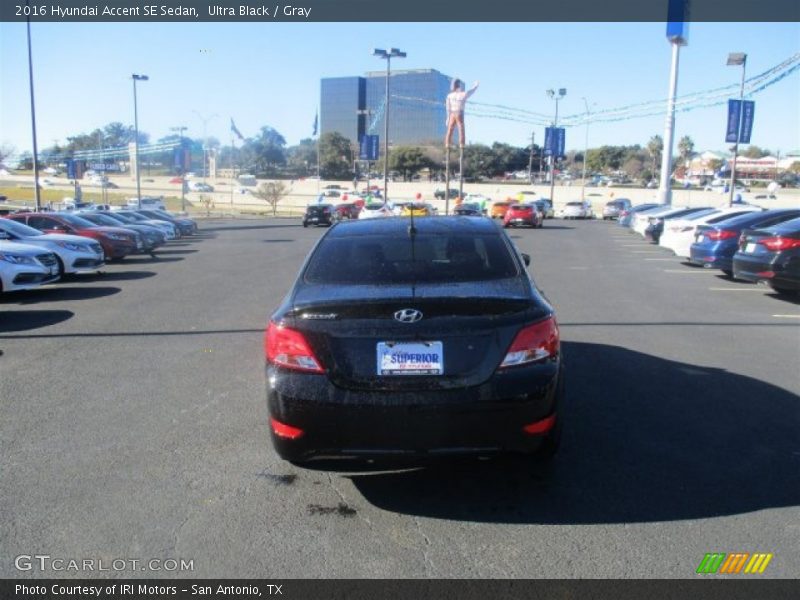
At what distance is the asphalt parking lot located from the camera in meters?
3.62

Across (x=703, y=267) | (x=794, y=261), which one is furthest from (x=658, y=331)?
(x=703, y=267)

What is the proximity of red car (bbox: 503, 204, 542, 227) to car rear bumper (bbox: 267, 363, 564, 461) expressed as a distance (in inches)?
1336

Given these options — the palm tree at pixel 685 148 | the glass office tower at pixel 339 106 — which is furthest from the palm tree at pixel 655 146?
the glass office tower at pixel 339 106

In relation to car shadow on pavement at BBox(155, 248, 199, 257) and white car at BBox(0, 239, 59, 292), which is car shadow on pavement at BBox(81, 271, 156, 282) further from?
car shadow on pavement at BBox(155, 248, 199, 257)

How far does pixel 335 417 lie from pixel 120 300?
374 inches

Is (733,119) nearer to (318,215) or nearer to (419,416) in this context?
(318,215)

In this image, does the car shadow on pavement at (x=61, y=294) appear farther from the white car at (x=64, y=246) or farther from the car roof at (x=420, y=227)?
the car roof at (x=420, y=227)

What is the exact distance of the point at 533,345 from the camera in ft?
12.9

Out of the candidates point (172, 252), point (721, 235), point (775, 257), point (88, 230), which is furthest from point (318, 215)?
point (775, 257)

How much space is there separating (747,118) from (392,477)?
135 ft

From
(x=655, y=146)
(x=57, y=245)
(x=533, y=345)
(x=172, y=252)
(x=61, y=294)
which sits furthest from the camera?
(x=655, y=146)

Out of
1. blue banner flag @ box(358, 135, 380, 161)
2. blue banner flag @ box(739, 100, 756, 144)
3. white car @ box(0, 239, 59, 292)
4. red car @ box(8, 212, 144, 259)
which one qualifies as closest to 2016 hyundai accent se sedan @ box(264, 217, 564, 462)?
white car @ box(0, 239, 59, 292)

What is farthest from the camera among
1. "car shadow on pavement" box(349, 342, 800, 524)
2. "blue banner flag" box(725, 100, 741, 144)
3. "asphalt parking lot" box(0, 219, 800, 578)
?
"blue banner flag" box(725, 100, 741, 144)
